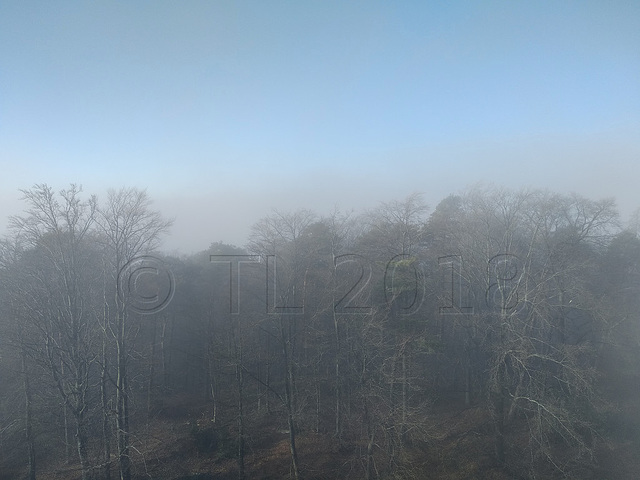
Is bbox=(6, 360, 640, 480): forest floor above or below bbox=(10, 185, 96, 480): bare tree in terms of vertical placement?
below

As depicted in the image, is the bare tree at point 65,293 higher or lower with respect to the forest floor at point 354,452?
higher

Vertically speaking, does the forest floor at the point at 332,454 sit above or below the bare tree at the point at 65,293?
below

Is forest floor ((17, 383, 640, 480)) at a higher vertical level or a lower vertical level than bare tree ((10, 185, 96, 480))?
lower

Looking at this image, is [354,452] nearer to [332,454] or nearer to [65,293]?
[332,454]

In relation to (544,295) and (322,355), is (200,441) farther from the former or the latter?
(544,295)

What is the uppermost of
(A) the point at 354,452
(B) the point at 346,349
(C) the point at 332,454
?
(B) the point at 346,349

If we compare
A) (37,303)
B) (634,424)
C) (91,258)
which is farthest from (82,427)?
(634,424)

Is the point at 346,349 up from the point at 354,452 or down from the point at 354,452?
Result: up

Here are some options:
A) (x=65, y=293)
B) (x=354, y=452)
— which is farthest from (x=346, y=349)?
(x=65, y=293)
